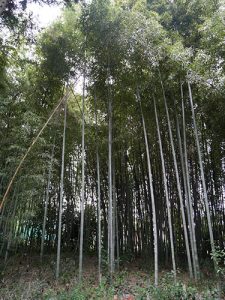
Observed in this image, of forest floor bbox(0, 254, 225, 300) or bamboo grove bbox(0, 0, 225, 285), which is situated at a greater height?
bamboo grove bbox(0, 0, 225, 285)

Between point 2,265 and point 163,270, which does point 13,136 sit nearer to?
point 2,265

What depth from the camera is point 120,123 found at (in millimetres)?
7168

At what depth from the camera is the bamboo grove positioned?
571cm

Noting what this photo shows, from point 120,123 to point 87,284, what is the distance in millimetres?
3624

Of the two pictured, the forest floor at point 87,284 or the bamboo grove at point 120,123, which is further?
the bamboo grove at point 120,123

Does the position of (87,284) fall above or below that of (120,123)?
below

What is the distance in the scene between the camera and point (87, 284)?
5434 millimetres

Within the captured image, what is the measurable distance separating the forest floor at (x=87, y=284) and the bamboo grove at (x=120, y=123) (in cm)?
28

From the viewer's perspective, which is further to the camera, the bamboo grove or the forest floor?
the bamboo grove

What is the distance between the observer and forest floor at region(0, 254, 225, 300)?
4.22m

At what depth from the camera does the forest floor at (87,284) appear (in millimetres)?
4219

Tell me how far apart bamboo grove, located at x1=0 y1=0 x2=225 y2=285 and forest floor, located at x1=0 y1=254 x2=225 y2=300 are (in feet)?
0.91

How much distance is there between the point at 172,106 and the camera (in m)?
6.59

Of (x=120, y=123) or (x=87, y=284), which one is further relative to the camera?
(x=120, y=123)
